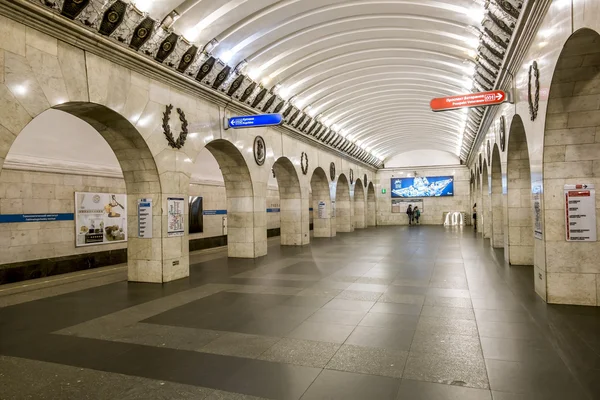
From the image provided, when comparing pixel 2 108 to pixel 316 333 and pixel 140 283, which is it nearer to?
pixel 140 283

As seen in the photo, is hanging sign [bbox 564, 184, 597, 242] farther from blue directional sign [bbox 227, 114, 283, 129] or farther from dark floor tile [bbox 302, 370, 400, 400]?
blue directional sign [bbox 227, 114, 283, 129]

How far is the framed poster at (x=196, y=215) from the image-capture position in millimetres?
14477

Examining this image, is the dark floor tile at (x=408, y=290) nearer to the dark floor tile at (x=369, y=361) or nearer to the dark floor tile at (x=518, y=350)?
the dark floor tile at (x=518, y=350)

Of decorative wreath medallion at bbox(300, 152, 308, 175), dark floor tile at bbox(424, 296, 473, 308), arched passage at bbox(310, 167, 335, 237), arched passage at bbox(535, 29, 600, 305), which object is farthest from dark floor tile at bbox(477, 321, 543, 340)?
arched passage at bbox(310, 167, 335, 237)

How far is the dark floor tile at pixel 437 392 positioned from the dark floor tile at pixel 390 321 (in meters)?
1.57

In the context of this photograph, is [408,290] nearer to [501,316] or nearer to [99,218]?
[501,316]

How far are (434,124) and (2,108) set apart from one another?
778 inches

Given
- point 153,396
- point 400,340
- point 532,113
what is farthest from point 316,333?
point 532,113

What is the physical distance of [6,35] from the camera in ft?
17.0

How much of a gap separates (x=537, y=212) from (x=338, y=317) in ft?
12.2

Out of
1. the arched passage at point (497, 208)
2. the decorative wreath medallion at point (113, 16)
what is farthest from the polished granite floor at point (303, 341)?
the arched passage at point (497, 208)

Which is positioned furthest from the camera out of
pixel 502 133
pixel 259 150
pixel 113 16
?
pixel 259 150

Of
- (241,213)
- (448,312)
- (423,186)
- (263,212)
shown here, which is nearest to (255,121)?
(241,213)

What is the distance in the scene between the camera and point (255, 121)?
30.1 feet
